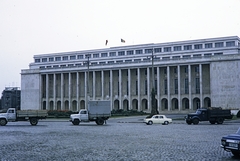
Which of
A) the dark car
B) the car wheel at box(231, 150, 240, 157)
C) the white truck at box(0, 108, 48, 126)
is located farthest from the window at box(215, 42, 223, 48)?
the car wheel at box(231, 150, 240, 157)

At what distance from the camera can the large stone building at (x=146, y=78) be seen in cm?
7862

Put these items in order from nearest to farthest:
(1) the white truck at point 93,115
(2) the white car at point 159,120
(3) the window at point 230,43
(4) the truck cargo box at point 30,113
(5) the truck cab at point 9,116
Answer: (5) the truck cab at point 9,116, (4) the truck cargo box at point 30,113, (1) the white truck at point 93,115, (2) the white car at point 159,120, (3) the window at point 230,43

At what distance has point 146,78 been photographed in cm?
8975

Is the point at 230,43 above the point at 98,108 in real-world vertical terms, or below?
above

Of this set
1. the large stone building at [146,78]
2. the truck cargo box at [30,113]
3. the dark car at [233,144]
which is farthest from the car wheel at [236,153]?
the large stone building at [146,78]

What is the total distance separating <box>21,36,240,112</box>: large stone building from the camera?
3095 inches

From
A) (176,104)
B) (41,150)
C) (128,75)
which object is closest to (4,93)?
(128,75)

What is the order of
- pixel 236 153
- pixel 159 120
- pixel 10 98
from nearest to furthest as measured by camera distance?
pixel 236 153
pixel 159 120
pixel 10 98

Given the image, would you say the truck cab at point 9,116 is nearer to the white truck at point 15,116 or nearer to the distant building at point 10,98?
the white truck at point 15,116

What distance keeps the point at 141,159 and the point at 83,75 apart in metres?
85.8

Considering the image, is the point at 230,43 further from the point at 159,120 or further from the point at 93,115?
the point at 93,115

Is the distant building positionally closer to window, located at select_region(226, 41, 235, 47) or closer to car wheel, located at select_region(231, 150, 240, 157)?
window, located at select_region(226, 41, 235, 47)

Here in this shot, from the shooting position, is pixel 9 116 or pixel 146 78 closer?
pixel 9 116

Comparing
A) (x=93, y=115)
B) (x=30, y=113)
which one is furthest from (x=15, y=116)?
(x=93, y=115)
